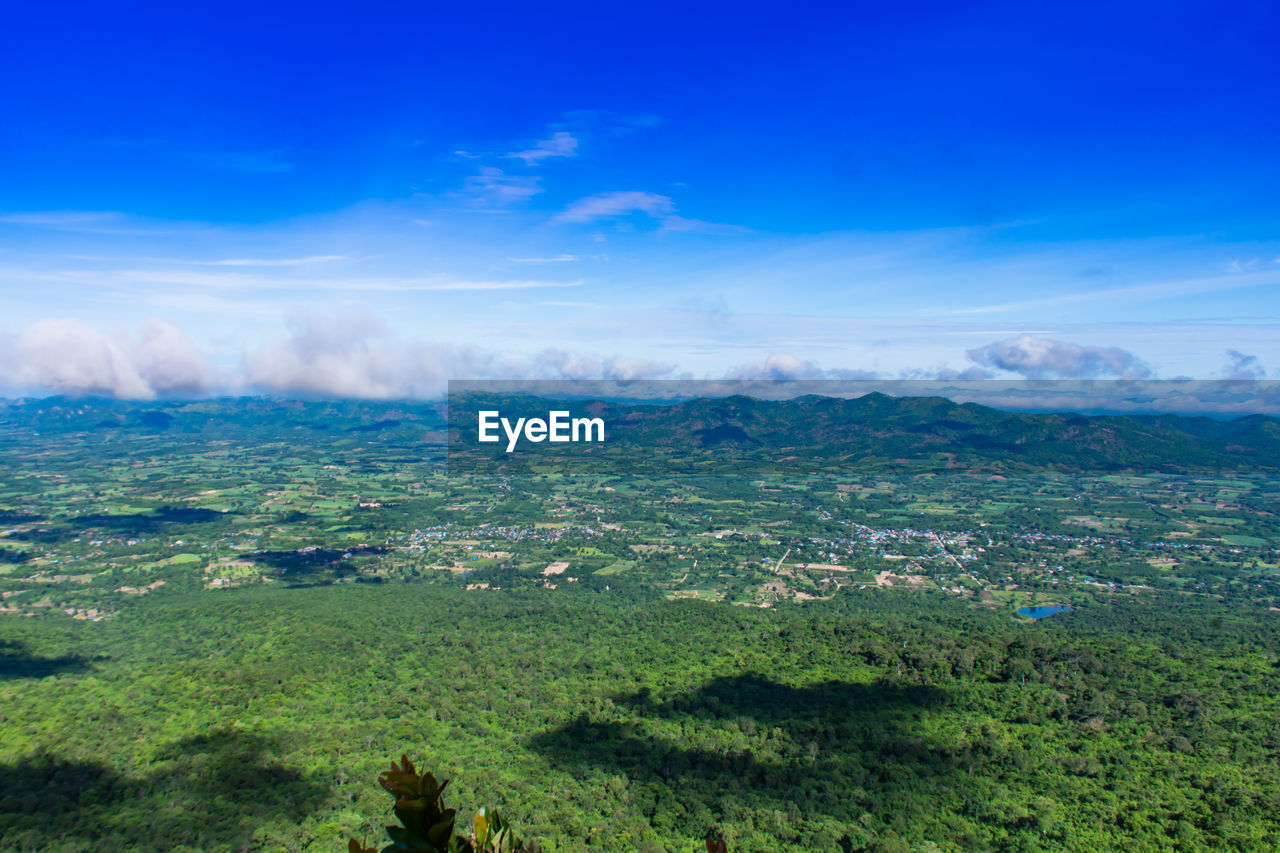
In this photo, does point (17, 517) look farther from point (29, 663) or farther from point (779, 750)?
point (779, 750)

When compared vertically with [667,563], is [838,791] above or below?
above

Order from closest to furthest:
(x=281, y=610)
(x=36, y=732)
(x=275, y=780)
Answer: (x=275, y=780) → (x=36, y=732) → (x=281, y=610)

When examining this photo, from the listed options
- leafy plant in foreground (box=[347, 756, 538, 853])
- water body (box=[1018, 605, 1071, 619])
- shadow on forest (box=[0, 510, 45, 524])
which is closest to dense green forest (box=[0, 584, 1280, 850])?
leafy plant in foreground (box=[347, 756, 538, 853])

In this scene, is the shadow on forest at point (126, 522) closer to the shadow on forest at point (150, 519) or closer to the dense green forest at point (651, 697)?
the shadow on forest at point (150, 519)

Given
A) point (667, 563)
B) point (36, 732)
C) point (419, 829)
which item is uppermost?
point (419, 829)

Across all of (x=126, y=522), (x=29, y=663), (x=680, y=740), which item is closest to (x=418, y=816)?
(x=680, y=740)

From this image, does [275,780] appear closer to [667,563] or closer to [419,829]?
[419,829]

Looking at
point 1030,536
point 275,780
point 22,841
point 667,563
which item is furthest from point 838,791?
point 1030,536

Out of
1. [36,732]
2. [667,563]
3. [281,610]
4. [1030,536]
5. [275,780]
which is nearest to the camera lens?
[275,780]
